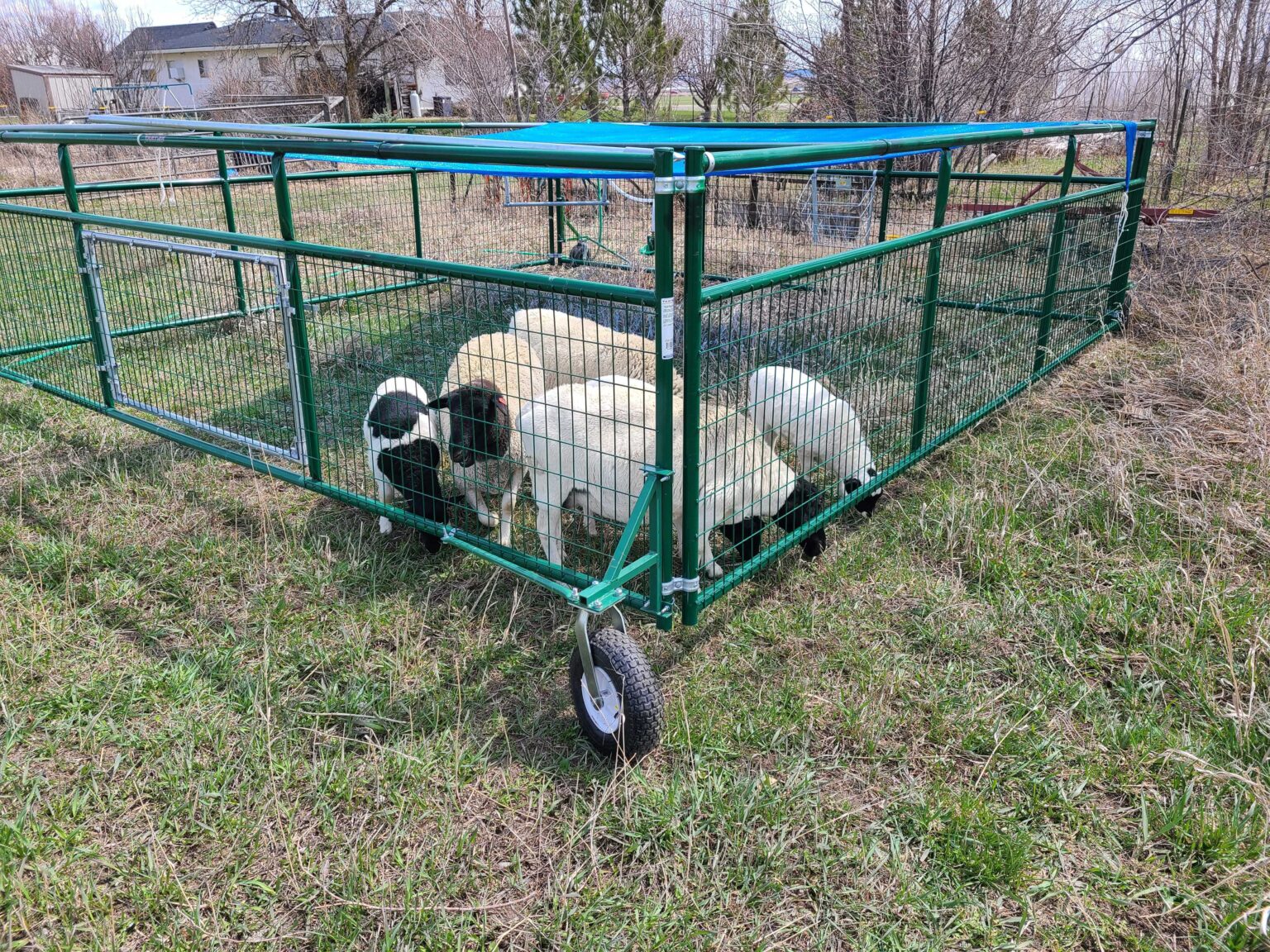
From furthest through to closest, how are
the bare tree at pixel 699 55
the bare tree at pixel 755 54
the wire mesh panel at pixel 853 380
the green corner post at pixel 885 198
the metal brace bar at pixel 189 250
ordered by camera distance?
the bare tree at pixel 699 55, the bare tree at pixel 755 54, the green corner post at pixel 885 198, the metal brace bar at pixel 189 250, the wire mesh panel at pixel 853 380

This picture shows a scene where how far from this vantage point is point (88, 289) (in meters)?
4.48

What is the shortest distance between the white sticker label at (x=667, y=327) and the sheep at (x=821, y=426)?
4.43 feet

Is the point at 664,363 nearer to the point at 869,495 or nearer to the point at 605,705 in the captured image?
the point at 605,705

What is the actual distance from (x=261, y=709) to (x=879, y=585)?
7.64 feet

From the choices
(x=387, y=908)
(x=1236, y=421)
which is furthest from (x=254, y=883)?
(x=1236, y=421)

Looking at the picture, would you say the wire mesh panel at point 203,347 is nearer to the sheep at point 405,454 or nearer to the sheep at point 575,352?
the sheep at point 405,454

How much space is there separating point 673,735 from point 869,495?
5.81 feet

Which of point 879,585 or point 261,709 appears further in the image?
point 879,585

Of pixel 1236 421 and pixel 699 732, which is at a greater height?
pixel 1236 421

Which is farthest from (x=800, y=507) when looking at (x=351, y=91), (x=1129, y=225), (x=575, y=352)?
(x=351, y=91)

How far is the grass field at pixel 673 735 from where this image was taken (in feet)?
7.06

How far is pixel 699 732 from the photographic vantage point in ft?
8.93

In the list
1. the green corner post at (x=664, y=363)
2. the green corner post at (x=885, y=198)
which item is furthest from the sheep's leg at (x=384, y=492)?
the green corner post at (x=885, y=198)

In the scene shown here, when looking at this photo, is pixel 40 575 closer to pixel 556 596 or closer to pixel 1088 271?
pixel 556 596
